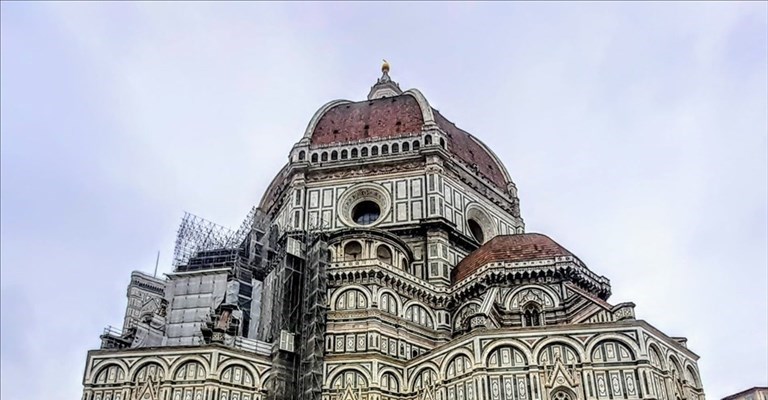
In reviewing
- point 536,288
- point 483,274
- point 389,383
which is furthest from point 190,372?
point 536,288

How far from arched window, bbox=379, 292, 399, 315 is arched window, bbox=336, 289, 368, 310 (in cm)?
75

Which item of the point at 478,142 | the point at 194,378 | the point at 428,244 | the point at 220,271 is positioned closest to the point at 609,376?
the point at 428,244

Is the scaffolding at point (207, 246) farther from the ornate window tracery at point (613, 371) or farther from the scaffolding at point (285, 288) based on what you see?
the ornate window tracery at point (613, 371)

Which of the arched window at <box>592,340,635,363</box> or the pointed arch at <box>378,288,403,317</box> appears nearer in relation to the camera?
the arched window at <box>592,340,635,363</box>

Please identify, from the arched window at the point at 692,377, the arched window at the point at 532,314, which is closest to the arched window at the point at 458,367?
the arched window at the point at 532,314

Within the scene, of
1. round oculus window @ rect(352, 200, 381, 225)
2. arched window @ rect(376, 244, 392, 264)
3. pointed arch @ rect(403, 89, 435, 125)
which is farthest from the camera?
pointed arch @ rect(403, 89, 435, 125)

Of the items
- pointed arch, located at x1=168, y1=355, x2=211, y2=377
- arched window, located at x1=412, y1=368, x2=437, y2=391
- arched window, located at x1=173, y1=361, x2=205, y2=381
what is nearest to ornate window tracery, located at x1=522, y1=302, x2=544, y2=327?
arched window, located at x1=412, y1=368, x2=437, y2=391

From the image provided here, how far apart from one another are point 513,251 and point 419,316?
523 cm

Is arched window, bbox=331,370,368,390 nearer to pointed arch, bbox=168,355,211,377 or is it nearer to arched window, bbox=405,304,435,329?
arched window, bbox=405,304,435,329

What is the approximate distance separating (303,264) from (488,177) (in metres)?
15.0

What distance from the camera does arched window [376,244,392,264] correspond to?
3192cm

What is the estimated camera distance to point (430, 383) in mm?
27359

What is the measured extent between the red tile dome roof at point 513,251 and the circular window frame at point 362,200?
524 centimetres

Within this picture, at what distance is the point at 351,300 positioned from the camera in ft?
98.4
